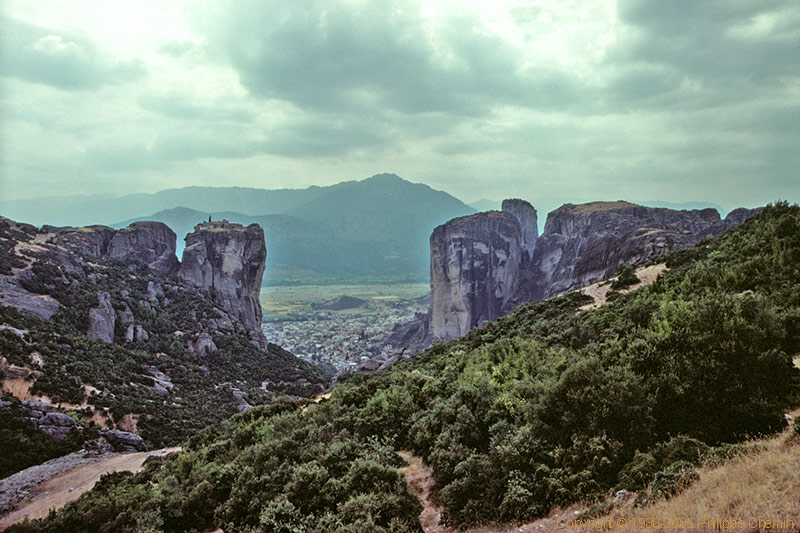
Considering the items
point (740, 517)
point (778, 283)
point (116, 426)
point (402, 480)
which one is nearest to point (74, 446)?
point (116, 426)

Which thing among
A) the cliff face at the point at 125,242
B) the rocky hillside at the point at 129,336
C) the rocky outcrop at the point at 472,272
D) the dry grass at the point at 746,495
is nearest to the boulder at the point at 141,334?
the rocky hillside at the point at 129,336

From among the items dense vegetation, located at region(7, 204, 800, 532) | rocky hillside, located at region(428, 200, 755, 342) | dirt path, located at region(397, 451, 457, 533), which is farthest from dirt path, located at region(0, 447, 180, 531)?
rocky hillside, located at region(428, 200, 755, 342)

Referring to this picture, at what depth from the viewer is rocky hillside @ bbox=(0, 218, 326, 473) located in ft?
93.1

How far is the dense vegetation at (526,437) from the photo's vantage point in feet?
28.8

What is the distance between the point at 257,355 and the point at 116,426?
3512cm

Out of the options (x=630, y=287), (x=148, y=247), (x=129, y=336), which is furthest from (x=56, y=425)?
(x=148, y=247)

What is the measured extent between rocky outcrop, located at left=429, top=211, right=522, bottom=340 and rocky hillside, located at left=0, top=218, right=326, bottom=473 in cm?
4980

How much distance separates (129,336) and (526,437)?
53.7 meters

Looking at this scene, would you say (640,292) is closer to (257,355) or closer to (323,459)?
(323,459)

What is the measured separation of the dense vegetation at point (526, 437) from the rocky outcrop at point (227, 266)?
64852 mm

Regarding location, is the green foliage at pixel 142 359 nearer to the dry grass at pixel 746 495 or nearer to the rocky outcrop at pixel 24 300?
the rocky outcrop at pixel 24 300

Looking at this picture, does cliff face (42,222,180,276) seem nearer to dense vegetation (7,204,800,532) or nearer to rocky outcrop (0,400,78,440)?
rocky outcrop (0,400,78,440)

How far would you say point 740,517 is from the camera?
599cm

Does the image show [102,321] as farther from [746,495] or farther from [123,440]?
[746,495]
